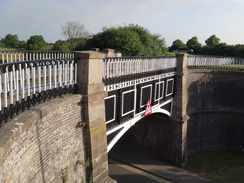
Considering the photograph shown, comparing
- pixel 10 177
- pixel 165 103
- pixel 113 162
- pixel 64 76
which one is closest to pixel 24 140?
pixel 10 177

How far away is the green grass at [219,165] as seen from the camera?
535 inches

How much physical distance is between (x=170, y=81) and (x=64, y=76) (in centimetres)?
817

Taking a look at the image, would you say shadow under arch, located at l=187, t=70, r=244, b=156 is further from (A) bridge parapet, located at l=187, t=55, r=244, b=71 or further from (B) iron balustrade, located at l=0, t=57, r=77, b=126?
(B) iron balustrade, located at l=0, t=57, r=77, b=126

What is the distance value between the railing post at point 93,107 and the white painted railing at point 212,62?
11.3 meters

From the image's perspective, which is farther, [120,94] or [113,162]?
[113,162]

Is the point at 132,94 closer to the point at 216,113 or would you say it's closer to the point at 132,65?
the point at 132,65

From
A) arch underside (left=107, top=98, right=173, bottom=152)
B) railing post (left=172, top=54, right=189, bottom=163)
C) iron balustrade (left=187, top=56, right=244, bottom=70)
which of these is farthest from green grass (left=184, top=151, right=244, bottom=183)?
iron balustrade (left=187, top=56, right=244, bottom=70)

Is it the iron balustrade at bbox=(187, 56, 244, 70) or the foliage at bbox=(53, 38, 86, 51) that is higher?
the foliage at bbox=(53, 38, 86, 51)

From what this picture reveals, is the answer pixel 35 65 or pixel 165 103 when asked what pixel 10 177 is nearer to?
pixel 35 65

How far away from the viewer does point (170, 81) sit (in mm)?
13008

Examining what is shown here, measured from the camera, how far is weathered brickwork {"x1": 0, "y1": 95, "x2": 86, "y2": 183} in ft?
11.5

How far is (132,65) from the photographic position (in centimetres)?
922

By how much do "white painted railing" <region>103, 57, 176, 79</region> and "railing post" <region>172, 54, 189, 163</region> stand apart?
984mm

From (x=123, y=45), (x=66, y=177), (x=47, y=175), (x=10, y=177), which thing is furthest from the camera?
(x=123, y=45)
